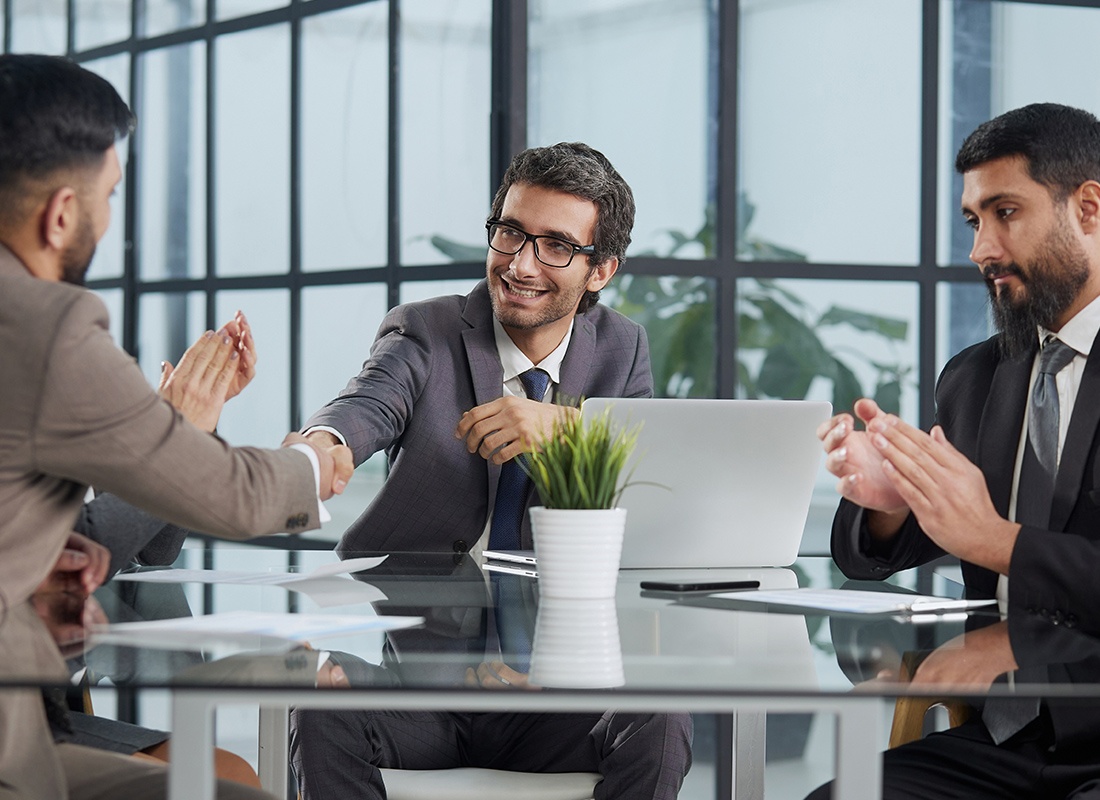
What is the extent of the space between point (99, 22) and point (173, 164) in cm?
91

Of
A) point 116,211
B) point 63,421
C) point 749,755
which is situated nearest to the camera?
point 63,421

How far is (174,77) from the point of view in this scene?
525 cm

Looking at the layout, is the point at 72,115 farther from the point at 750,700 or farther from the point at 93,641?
the point at 750,700

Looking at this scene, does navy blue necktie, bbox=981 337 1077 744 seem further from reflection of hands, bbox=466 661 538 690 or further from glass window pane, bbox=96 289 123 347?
glass window pane, bbox=96 289 123 347

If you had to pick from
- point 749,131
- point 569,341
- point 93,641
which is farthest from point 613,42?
point 93,641

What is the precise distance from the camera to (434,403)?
9.23 feet

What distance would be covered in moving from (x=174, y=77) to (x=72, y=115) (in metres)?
3.86

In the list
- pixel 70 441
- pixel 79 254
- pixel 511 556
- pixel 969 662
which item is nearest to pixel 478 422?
pixel 511 556

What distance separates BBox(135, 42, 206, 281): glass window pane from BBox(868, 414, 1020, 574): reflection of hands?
12.4 feet

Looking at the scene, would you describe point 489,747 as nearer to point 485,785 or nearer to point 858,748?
point 485,785

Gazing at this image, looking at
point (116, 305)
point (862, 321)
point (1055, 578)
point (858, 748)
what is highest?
Result: point (116, 305)

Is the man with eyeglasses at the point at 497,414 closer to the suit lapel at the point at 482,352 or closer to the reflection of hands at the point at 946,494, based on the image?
the suit lapel at the point at 482,352

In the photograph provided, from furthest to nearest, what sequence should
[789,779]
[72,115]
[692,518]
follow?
1. [789,779]
2. [692,518]
3. [72,115]

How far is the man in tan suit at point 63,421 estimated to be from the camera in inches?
58.5
